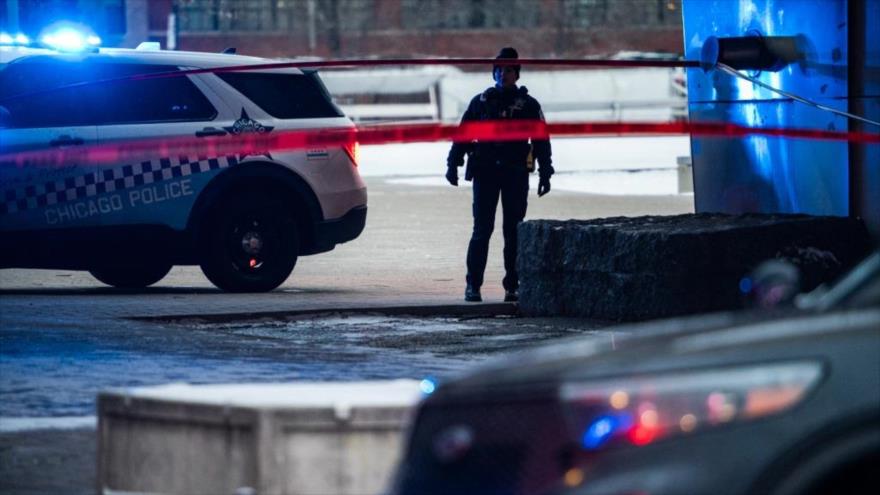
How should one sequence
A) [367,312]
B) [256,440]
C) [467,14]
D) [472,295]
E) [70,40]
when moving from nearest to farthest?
[256,440], [367,312], [472,295], [70,40], [467,14]

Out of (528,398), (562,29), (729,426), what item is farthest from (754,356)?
(562,29)

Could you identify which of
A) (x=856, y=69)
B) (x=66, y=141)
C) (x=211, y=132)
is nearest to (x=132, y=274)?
(x=211, y=132)

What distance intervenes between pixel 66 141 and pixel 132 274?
185cm

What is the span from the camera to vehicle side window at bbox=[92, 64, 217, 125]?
1395 cm

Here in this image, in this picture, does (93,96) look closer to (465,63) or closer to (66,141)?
(66,141)

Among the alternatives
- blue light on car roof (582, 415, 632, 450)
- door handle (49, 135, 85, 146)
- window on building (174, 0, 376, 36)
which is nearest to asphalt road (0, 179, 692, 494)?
door handle (49, 135, 85, 146)

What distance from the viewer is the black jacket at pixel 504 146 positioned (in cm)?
1362

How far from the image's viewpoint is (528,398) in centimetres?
404

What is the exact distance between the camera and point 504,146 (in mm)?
13625

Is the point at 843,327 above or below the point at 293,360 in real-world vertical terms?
above

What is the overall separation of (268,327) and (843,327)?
8605mm

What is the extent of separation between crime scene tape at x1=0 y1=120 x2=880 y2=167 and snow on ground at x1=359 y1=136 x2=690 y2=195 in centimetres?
1562

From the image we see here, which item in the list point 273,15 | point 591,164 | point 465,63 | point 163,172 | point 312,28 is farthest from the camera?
point 273,15

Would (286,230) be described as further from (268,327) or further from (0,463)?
(0,463)
